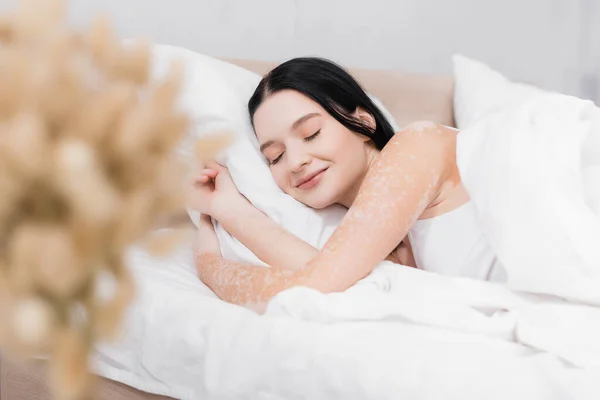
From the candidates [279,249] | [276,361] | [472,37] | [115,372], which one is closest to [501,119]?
[279,249]

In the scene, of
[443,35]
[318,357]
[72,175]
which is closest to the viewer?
[72,175]

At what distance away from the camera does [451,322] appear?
3.32ft

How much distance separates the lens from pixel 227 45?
6.75 feet

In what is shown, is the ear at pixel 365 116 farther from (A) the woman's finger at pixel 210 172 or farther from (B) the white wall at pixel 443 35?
(B) the white wall at pixel 443 35

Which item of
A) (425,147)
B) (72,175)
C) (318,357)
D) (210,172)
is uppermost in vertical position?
(72,175)

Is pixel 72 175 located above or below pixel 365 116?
above

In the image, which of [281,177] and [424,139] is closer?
[424,139]

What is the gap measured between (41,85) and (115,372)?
925 millimetres

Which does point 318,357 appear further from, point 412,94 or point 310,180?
point 412,94

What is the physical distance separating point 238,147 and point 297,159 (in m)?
0.22

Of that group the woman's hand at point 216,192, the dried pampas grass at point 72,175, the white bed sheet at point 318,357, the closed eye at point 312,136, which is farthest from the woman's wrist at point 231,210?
the dried pampas grass at point 72,175

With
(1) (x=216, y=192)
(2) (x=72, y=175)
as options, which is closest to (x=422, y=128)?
(1) (x=216, y=192)

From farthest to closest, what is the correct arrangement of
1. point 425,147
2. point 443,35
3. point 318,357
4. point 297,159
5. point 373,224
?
1. point 443,35
2. point 297,159
3. point 425,147
4. point 373,224
5. point 318,357

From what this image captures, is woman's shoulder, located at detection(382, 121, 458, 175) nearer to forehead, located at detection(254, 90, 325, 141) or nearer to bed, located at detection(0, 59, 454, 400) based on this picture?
forehead, located at detection(254, 90, 325, 141)
